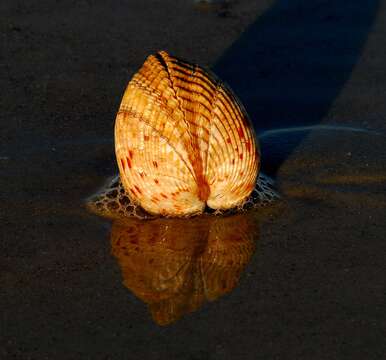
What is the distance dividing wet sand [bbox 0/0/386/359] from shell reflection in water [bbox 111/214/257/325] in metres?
0.07

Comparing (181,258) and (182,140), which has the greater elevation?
(182,140)

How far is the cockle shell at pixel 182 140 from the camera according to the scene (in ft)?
16.4

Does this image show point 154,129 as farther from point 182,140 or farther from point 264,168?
point 264,168

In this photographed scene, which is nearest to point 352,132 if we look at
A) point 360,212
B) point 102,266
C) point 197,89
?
point 360,212

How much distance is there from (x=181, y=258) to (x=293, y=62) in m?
2.95

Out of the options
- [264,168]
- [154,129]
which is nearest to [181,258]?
[154,129]

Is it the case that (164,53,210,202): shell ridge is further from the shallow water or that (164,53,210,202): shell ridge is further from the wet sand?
the wet sand

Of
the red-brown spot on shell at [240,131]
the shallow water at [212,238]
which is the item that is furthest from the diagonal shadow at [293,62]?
the red-brown spot on shell at [240,131]

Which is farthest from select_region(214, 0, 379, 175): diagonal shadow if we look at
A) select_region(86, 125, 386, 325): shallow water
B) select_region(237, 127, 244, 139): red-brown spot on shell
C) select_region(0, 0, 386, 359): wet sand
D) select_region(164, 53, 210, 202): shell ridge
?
select_region(164, 53, 210, 202): shell ridge

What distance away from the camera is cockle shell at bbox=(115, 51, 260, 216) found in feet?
16.4

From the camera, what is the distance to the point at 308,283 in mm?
4832

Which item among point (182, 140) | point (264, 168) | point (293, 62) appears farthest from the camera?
→ point (293, 62)

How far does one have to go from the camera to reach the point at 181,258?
197 inches

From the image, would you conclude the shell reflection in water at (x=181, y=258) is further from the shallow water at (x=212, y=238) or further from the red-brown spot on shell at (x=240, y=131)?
the red-brown spot on shell at (x=240, y=131)
